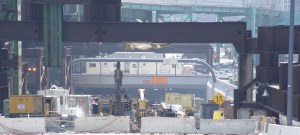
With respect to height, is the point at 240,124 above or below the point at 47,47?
below

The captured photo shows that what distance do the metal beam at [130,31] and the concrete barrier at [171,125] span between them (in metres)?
6.46

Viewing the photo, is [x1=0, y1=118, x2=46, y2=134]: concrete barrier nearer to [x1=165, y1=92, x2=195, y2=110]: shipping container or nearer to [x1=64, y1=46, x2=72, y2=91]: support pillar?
[x1=165, y1=92, x2=195, y2=110]: shipping container

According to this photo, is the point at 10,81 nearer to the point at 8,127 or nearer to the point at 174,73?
the point at 8,127

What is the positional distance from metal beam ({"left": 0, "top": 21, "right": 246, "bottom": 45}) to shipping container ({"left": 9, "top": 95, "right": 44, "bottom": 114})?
297 inches

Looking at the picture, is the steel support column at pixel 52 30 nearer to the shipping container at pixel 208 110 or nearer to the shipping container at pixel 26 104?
the shipping container at pixel 26 104

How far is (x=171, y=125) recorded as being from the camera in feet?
108

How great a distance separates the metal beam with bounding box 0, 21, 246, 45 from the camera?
37000 mm

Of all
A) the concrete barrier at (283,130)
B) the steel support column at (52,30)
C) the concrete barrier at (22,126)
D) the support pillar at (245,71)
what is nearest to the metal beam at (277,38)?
the support pillar at (245,71)

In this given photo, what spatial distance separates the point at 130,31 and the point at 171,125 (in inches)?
299

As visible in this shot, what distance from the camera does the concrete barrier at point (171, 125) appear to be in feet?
108

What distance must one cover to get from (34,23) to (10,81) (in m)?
10.4

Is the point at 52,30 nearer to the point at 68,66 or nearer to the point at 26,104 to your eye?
the point at 26,104

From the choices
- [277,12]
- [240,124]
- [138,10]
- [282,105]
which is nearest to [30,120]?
[240,124]

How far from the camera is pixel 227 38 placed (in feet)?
122
